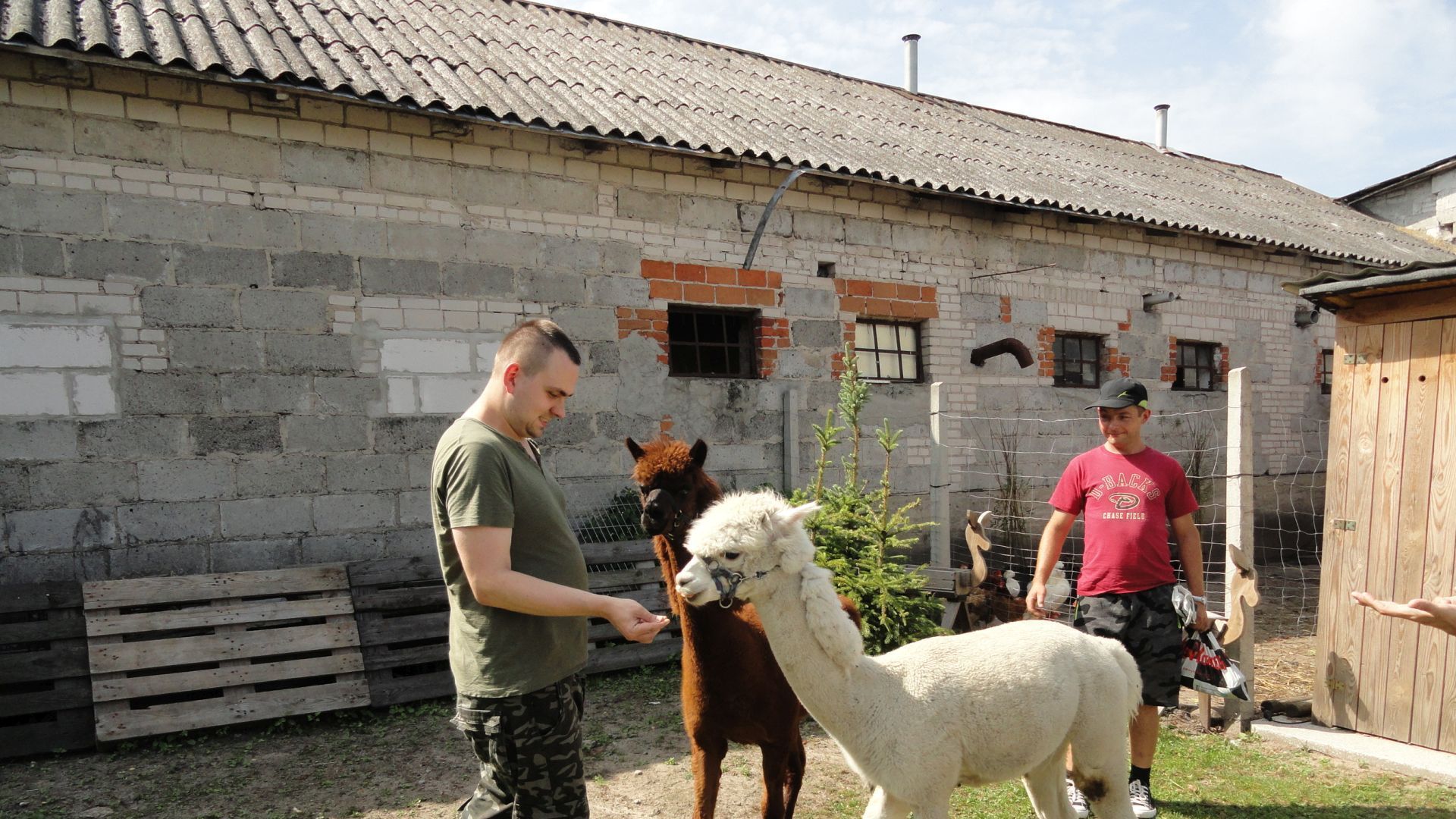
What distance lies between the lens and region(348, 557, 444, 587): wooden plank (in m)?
6.22

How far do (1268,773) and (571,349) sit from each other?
4.62 meters

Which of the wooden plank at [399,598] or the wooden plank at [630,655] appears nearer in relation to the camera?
the wooden plank at [399,598]

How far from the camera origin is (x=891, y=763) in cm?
287

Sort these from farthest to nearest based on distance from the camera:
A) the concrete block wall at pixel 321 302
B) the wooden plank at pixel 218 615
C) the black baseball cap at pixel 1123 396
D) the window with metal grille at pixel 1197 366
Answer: the window with metal grille at pixel 1197 366, the concrete block wall at pixel 321 302, the wooden plank at pixel 218 615, the black baseball cap at pixel 1123 396

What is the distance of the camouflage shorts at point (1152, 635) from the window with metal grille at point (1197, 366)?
8818 millimetres

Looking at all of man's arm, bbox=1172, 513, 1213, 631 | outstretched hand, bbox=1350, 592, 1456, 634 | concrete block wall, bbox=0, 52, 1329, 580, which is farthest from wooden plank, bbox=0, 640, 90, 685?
outstretched hand, bbox=1350, 592, 1456, 634

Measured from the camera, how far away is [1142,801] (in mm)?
4160

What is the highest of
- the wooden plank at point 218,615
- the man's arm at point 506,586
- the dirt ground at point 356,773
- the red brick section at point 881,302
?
the red brick section at point 881,302

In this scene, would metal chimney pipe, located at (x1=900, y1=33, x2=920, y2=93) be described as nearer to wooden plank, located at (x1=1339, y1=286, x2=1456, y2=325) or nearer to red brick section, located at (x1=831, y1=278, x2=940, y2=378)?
red brick section, located at (x1=831, y1=278, x2=940, y2=378)

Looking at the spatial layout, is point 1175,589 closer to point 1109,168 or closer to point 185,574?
point 185,574

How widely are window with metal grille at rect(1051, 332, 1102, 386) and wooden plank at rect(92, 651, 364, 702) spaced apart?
27.9 feet

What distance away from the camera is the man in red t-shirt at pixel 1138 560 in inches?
162

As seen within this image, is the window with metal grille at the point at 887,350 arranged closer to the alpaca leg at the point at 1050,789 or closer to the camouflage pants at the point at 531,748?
the alpaca leg at the point at 1050,789

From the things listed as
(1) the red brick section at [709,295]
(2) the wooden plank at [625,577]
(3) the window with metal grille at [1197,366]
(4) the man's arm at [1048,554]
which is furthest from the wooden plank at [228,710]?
(3) the window with metal grille at [1197,366]
